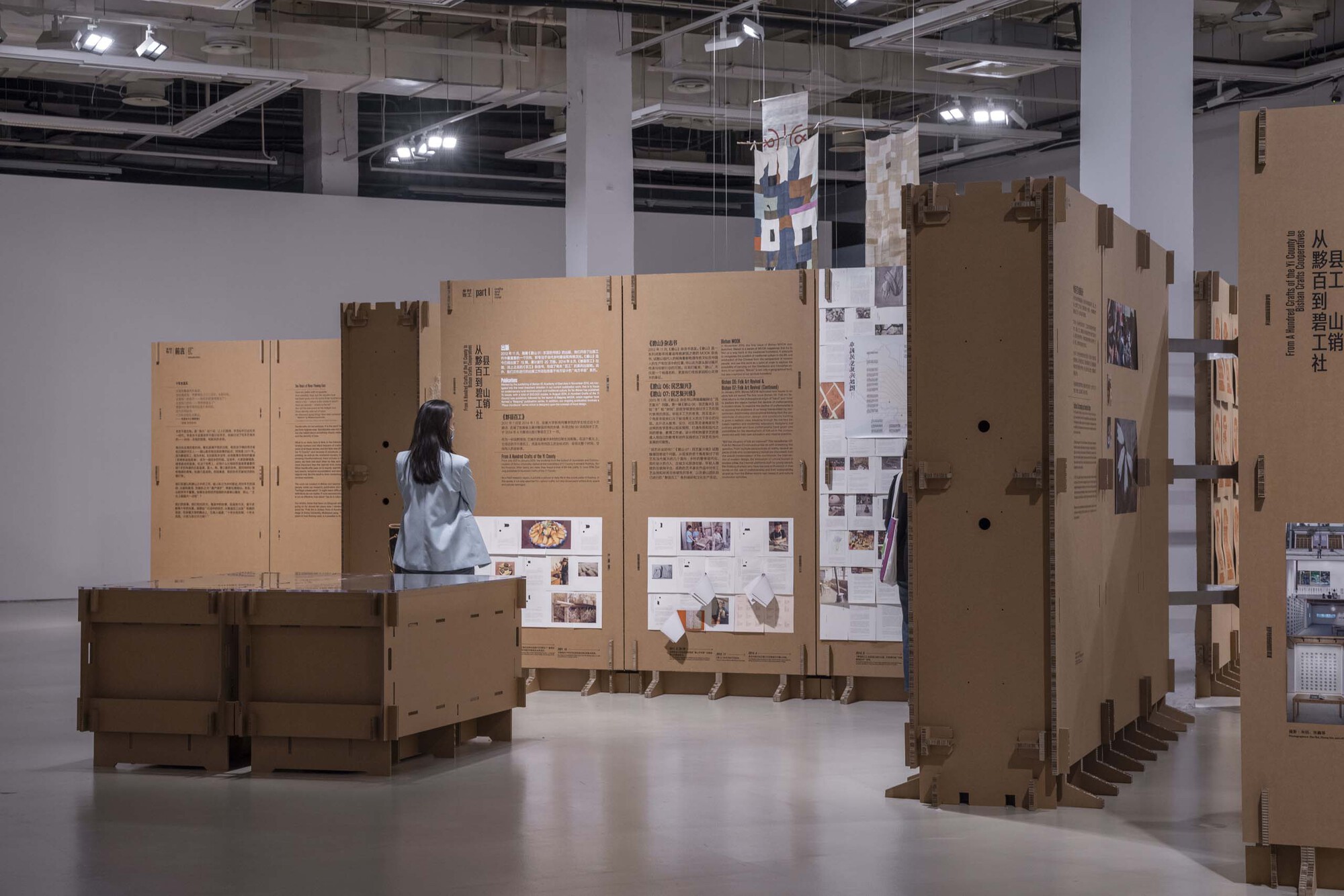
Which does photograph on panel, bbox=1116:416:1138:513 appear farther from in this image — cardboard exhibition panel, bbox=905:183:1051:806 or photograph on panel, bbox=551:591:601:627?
photograph on panel, bbox=551:591:601:627

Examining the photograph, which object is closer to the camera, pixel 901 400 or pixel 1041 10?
pixel 901 400

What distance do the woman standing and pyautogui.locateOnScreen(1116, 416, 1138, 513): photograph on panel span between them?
3.22 meters

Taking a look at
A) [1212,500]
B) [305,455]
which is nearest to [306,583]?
[1212,500]

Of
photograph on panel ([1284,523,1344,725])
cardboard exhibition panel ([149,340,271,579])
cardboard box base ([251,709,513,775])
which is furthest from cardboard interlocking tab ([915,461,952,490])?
cardboard exhibition panel ([149,340,271,579])

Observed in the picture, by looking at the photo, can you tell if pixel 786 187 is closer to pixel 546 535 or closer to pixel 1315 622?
pixel 546 535

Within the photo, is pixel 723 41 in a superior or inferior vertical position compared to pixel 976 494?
superior

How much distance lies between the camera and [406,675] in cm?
635

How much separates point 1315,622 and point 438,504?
4.40 meters

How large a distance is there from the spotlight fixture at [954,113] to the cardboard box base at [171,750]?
945cm

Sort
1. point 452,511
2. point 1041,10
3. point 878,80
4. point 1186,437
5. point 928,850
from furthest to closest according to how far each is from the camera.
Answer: point 878,80 → point 1041,10 → point 1186,437 → point 452,511 → point 928,850

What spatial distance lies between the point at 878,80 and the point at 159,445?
24.9ft

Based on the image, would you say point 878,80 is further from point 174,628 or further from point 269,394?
point 174,628

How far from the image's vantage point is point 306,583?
6.71 meters

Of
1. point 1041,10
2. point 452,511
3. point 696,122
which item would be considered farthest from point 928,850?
point 696,122
